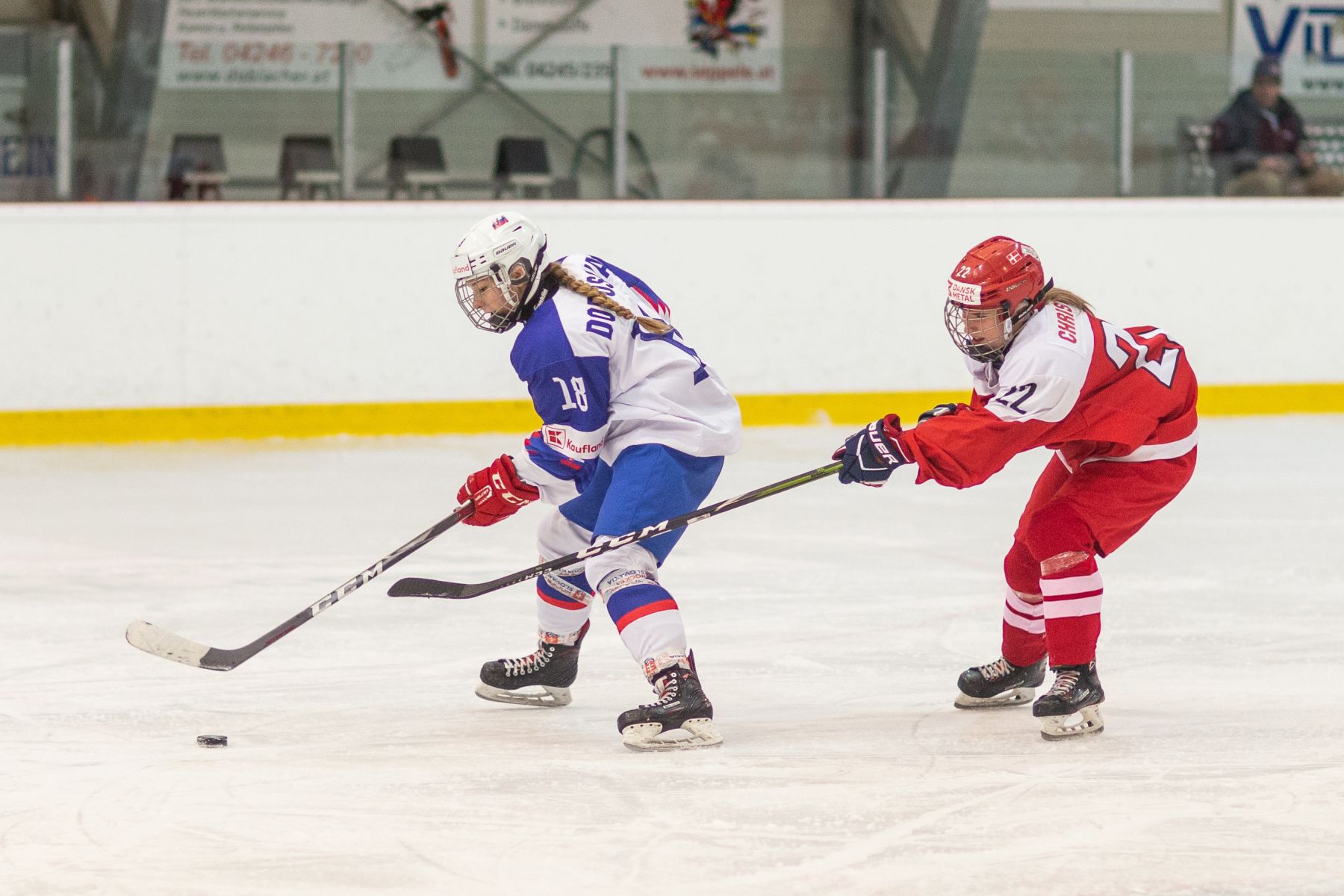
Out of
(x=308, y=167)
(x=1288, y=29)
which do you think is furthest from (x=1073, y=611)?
(x=1288, y=29)

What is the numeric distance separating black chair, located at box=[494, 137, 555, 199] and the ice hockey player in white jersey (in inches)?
177

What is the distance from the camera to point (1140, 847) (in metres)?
2.32

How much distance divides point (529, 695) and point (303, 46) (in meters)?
5.20

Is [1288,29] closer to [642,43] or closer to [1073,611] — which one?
[642,43]

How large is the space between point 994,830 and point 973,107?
600 cm

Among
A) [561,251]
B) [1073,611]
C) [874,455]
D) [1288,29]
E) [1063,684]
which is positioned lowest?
[1063,684]

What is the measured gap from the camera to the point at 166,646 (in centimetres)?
311

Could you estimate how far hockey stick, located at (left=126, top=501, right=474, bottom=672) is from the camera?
3047mm

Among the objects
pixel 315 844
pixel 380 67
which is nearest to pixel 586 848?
pixel 315 844

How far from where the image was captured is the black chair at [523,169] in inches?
293

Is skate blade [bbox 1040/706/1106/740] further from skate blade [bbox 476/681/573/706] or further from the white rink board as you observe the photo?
the white rink board

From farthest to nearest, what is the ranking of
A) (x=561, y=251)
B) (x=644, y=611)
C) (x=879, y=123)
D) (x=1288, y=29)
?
(x=1288, y=29) < (x=879, y=123) < (x=561, y=251) < (x=644, y=611)

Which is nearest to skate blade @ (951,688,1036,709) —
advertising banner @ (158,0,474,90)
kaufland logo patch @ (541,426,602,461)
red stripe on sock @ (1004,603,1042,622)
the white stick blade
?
red stripe on sock @ (1004,603,1042,622)

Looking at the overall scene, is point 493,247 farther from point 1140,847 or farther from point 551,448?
point 1140,847
